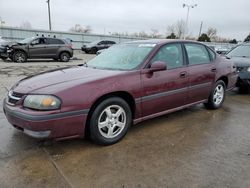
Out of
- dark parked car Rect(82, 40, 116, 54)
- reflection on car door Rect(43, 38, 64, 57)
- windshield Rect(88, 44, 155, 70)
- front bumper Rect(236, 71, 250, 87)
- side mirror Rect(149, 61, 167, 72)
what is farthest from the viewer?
dark parked car Rect(82, 40, 116, 54)

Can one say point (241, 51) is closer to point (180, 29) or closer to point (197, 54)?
point (197, 54)

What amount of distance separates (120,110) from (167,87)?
981 mm

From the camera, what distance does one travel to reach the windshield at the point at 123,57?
4.07 metres

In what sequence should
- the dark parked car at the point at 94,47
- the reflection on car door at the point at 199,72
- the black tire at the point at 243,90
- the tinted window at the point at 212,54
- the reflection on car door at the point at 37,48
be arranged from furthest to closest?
the dark parked car at the point at 94,47, the reflection on car door at the point at 37,48, the black tire at the point at 243,90, the tinted window at the point at 212,54, the reflection on car door at the point at 199,72

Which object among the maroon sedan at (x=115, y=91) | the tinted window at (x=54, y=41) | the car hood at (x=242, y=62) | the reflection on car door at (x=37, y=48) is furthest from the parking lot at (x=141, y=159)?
the tinted window at (x=54, y=41)

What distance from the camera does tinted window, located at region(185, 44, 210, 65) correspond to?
4777mm

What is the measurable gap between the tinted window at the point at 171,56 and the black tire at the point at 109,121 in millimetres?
1002

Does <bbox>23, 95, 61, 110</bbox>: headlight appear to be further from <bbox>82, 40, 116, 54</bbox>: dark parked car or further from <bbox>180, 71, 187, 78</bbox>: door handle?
<bbox>82, 40, 116, 54</bbox>: dark parked car

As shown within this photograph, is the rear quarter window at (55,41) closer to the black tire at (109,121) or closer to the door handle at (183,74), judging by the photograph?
the door handle at (183,74)

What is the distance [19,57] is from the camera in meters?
14.5

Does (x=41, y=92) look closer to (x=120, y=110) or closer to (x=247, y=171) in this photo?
(x=120, y=110)

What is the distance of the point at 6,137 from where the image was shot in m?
3.81

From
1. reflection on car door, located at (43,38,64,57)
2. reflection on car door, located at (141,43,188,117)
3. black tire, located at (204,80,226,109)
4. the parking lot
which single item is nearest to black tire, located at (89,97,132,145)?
the parking lot

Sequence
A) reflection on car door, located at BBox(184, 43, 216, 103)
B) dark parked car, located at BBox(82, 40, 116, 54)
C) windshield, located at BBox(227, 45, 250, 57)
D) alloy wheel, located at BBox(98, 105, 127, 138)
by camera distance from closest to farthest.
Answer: alloy wheel, located at BBox(98, 105, 127, 138), reflection on car door, located at BBox(184, 43, 216, 103), windshield, located at BBox(227, 45, 250, 57), dark parked car, located at BBox(82, 40, 116, 54)
